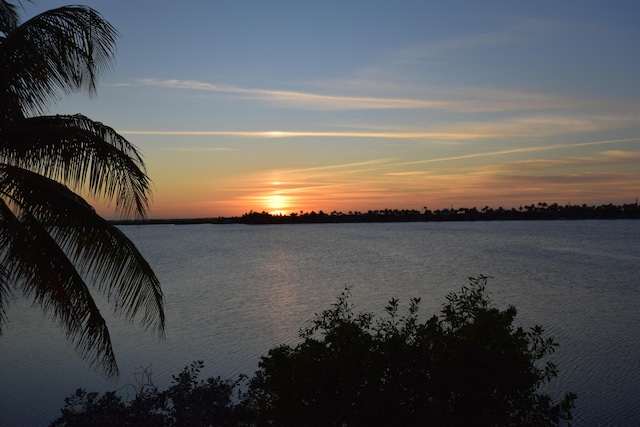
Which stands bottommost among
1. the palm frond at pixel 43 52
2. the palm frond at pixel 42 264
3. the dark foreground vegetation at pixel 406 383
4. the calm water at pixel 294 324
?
the calm water at pixel 294 324

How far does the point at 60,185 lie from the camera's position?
276 inches

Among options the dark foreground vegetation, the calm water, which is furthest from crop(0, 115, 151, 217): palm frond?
the calm water

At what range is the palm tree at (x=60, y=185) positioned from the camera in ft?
22.4

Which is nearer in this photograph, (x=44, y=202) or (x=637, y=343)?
(x=44, y=202)

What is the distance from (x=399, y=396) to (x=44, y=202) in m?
4.65

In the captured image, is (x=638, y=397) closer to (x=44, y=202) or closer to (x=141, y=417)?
(x=141, y=417)

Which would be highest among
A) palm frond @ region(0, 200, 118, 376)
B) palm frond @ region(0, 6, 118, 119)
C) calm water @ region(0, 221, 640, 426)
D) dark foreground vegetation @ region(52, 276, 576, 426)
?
palm frond @ region(0, 6, 118, 119)

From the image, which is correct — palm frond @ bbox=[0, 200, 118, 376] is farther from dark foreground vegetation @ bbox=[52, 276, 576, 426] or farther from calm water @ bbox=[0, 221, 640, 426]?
calm water @ bbox=[0, 221, 640, 426]

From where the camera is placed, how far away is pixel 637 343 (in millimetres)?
18719

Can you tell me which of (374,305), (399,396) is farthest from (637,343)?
(399,396)

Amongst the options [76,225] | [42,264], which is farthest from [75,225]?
[42,264]

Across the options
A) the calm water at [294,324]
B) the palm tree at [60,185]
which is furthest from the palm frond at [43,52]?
the calm water at [294,324]

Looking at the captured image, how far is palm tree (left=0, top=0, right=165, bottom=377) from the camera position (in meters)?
6.82

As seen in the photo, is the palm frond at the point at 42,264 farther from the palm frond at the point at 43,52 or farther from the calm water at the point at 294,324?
the calm water at the point at 294,324
